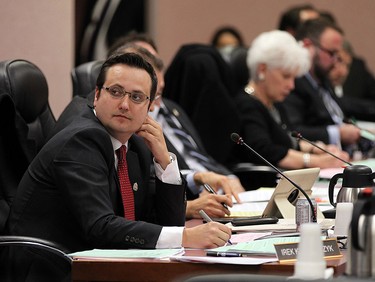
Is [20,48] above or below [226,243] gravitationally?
above

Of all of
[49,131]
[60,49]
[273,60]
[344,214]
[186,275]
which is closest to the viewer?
[186,275]

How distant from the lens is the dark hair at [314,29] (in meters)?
6.85

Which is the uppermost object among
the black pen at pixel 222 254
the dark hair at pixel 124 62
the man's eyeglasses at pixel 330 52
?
the dark hair at pixel 124 62

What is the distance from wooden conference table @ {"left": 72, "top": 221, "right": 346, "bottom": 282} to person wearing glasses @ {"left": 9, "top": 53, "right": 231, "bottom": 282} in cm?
22

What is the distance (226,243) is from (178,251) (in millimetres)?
197

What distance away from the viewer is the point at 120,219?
3.03 metres

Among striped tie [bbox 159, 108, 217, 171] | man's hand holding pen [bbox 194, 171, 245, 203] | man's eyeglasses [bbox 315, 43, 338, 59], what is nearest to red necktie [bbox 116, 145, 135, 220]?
man's hand holding pen [bbox 194, 171, 245, 203]

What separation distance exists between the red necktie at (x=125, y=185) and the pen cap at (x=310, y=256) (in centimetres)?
107

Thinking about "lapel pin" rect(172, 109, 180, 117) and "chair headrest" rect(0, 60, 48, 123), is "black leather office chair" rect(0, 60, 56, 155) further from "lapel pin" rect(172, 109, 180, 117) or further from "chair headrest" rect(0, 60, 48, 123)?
"lapel pin" rect(172, 109, 180, 117)

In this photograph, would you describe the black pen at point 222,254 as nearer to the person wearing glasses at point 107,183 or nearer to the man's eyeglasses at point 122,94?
the person wearing glasses at point 107,183

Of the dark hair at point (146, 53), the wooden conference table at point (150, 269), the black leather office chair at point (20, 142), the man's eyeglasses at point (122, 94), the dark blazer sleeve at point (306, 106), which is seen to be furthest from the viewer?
the dark blazer sleeve at point (306, 106)

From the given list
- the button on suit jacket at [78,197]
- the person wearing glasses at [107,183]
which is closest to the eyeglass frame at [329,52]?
the person wearing glasses at [107,183]

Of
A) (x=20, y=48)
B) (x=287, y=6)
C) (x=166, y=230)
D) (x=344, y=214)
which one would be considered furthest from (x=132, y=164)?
(x=287, y=6)

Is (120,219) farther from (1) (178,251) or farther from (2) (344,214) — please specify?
(2) (344,214)
